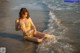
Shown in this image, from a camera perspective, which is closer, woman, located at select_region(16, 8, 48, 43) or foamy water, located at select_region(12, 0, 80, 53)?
foamy water, located at select_region(12, 0, 80, 53)

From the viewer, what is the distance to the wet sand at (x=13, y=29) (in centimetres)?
277

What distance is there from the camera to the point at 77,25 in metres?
3.50

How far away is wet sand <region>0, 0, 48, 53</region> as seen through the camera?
277 cm

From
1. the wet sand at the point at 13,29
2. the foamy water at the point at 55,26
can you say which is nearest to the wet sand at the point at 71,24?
the foamy water at the point at 55,26

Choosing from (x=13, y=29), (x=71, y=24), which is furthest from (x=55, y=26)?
(x=13, y=29)

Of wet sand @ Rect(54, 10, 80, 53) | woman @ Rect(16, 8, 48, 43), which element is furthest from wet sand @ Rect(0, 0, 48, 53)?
wet sand @ Rect(54, 10, 80, 53)

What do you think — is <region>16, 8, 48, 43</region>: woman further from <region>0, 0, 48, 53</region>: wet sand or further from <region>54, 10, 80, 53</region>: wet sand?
<region>54, 10, 80, 53</region>: wet sand

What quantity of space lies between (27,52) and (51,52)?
0.31 meters

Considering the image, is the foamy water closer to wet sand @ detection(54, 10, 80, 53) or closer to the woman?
wet sand @ detection(54, 10, 80, 53)

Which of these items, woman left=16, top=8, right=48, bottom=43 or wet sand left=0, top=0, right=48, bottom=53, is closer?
wet sand left=0, top=0, right=48, bottom=53

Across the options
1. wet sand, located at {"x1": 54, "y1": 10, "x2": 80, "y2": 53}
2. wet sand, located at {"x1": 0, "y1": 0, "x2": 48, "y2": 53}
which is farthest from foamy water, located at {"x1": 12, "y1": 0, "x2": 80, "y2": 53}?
wet sand, located at {"x1": 0, "y1": 0, "x2": 48, "y2": 53}

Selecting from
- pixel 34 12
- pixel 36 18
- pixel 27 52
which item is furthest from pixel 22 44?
pixel 34 12

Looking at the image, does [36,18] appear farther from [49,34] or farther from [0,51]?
[0,51]

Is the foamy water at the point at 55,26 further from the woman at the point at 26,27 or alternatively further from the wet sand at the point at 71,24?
the woman at the point at 26,27
